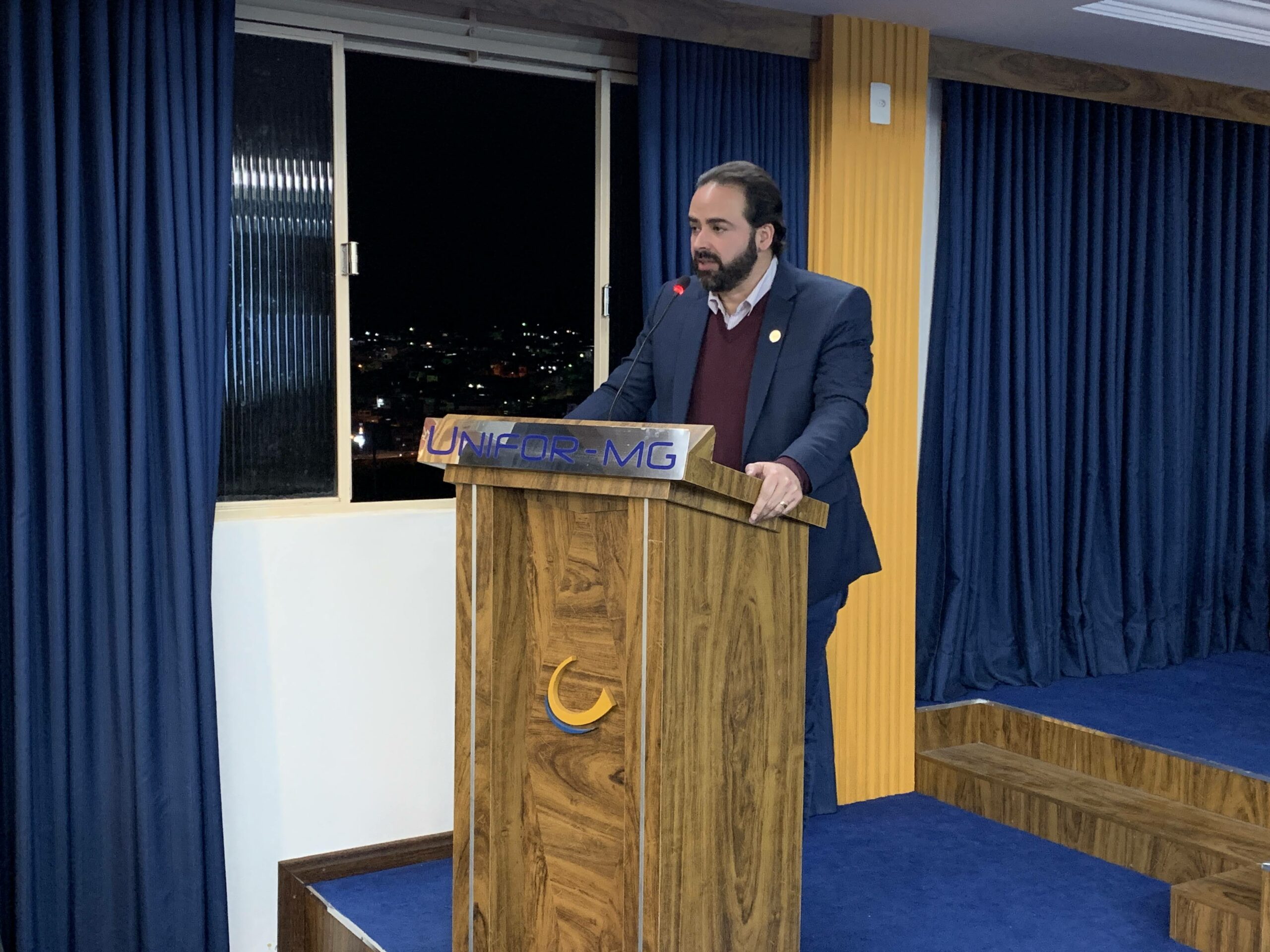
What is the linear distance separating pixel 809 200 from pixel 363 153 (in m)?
1.33

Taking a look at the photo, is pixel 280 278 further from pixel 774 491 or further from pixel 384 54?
pixel 774 491

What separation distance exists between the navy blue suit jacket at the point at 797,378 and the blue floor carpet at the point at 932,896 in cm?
94

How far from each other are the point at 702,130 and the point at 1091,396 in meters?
2.02

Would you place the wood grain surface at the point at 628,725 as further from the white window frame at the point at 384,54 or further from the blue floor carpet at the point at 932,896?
the white window frame at the point at 384,54

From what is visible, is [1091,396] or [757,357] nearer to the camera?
[757,357]

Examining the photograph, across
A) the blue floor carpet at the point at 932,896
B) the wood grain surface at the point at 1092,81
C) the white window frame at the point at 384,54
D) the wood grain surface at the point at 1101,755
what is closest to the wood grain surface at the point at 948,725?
the wood grain surface at the point at 1101,755

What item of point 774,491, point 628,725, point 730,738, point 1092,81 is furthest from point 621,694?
point 1092,81

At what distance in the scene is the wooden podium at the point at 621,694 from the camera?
5.95ft

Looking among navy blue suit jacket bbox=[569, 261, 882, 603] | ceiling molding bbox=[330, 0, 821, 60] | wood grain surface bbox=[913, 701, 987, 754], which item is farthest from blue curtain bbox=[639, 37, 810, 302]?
wood grain surface bbox=[913, 701, 987, 754]

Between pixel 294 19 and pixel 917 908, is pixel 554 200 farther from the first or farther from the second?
pixel 917 908

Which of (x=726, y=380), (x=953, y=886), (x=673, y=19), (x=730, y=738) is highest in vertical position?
(x=673, y=19)

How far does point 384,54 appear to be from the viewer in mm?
3564

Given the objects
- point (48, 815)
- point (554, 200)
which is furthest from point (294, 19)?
point (48, 815)

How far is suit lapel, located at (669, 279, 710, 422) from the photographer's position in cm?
239
